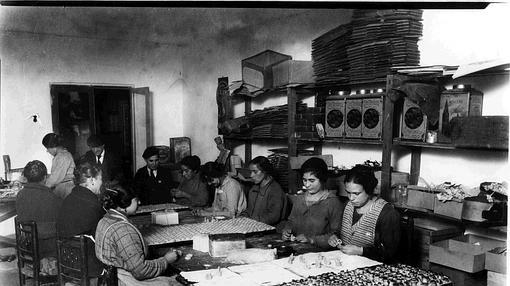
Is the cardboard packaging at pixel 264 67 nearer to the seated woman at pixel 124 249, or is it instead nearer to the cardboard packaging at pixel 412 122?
the cardboard packaging at pixel 412 122

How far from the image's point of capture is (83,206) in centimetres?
331

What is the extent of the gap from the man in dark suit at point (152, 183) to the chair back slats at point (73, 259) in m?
2.73

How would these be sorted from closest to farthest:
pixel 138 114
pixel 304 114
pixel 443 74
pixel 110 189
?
pixel 110 189 < pixel 443 74 < pixel 304 114 < pixel 138 114

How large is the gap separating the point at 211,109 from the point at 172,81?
1361 mm

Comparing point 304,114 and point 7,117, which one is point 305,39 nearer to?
point 304,114

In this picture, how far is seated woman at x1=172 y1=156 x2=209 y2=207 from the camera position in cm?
557

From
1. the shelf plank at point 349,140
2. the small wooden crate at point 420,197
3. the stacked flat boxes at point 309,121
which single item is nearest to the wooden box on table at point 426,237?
the small wooden crate at point 420,197

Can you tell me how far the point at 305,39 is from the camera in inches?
217

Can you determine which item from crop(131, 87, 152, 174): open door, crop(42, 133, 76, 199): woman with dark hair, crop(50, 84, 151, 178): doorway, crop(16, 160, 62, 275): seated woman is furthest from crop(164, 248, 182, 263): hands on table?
crop(131, 87, 152, 174): open door

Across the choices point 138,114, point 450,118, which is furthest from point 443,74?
point 138,114

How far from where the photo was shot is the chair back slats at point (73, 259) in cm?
294

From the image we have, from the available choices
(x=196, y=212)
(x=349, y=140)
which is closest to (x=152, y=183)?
(x=196, y=212)

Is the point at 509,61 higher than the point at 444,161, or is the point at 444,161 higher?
the point at 509,61

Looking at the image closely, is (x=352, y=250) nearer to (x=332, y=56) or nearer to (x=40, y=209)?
(x=332, y=56)
